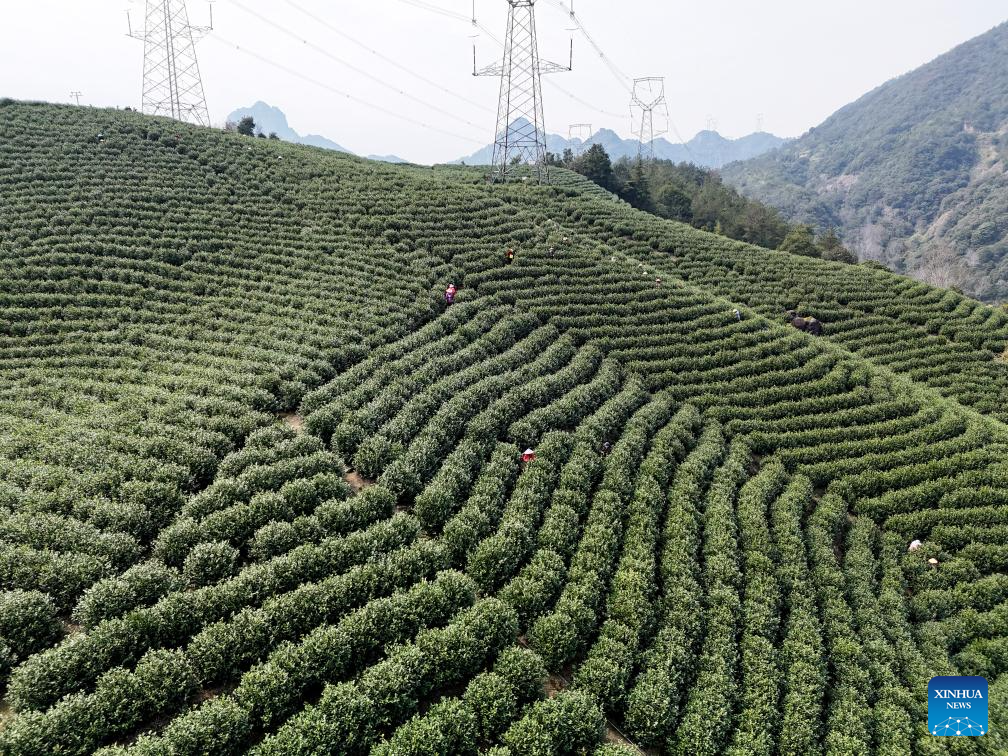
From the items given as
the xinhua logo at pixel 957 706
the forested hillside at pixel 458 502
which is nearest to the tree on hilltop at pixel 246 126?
the forested hillside at pixel 458 502

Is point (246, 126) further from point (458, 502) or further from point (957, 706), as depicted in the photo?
point (957, 706)

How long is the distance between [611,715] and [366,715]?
549 centimetres

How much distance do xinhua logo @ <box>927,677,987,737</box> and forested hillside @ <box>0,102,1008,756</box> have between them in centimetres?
31

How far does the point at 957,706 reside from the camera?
43.1 feet

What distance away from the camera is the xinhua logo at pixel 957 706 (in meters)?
12.6

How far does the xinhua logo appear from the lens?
12.6 metres

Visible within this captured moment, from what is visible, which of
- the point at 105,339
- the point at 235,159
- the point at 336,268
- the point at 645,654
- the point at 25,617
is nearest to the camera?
the point at 25,617

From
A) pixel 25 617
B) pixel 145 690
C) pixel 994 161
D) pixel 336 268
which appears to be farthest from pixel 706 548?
pixel 994 161

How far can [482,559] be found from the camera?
13562 mm

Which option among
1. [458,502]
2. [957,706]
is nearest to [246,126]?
[458,502]

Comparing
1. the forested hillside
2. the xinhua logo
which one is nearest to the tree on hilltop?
the forested hillside

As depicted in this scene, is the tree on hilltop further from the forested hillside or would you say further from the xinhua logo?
the xinhua logo

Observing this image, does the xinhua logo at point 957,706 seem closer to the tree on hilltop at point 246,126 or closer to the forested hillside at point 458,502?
the forested hillside at point 458,502

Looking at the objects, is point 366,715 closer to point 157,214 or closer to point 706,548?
point 706,548
